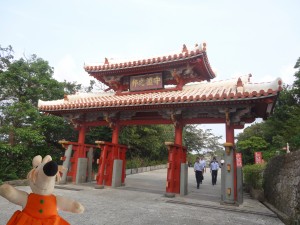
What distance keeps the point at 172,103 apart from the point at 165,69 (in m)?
2.83

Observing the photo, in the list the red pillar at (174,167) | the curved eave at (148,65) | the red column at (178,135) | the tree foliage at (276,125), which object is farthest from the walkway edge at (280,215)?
the tree foliage at (276,125)

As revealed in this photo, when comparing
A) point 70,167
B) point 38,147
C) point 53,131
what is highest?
point 53,131

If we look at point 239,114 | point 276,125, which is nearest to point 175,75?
point 239,114

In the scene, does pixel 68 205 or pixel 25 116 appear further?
pixel 25 116

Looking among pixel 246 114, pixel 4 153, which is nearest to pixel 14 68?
pixel 4 153

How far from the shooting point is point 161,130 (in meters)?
23.0

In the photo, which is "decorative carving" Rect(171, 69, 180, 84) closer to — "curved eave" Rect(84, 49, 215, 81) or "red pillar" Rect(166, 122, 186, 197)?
"curved eave" Rect(84, 49, 215, 81)

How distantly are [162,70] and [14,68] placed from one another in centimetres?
962

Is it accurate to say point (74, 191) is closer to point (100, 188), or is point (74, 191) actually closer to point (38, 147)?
point (100, 188)

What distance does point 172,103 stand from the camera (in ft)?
27.7

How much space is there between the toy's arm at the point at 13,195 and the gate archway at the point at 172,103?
242 inches

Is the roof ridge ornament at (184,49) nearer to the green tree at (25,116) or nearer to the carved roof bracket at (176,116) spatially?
the carved roof bracket at (176,116)

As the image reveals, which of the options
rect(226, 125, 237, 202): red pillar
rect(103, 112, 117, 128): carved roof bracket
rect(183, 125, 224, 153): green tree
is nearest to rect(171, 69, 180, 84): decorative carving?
rect(103, 112, 117, 128): carved roof bracket

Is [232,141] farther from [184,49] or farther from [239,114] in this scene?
[184,49]
